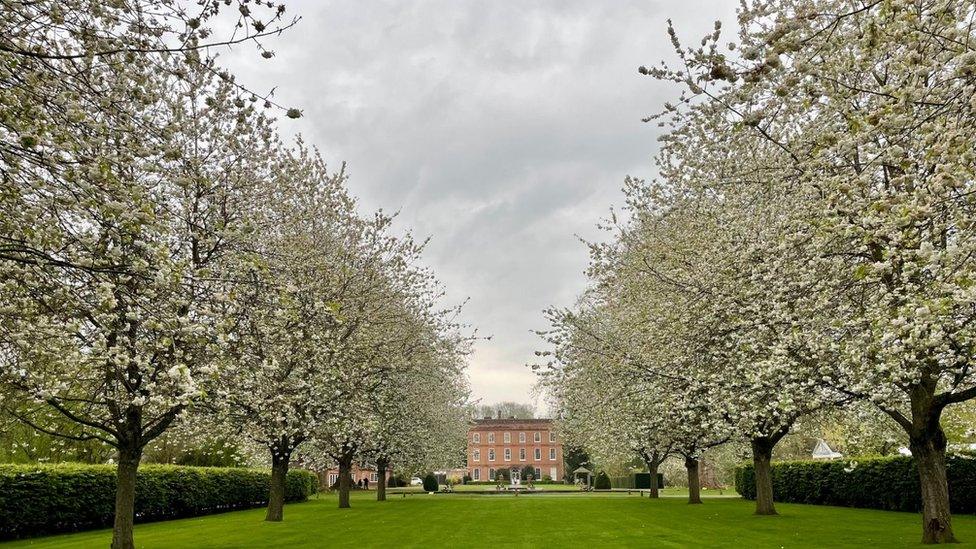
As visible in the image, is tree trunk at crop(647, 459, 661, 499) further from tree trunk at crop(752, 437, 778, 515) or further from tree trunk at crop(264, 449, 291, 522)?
tree trunk at crop(264, 449, 291, 522)

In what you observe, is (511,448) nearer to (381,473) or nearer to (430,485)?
(430,485)

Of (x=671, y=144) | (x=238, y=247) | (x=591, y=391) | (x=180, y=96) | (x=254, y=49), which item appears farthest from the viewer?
(x=591, y=391)

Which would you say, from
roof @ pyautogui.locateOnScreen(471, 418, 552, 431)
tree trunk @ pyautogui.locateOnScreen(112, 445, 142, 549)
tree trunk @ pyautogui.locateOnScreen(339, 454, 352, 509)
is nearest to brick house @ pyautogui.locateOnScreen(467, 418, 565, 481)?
roof @ pyautogui.locateOnScreen(471, 418, 552, 431)

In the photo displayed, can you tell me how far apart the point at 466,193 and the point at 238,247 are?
10845 mm

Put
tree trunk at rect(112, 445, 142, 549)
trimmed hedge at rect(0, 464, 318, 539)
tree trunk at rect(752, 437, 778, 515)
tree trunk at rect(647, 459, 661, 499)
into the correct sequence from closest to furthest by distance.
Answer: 1. tree trunk at rect(112, 445, 142, 549)
2. trimmed hedge at rect(0, 464, 318, 539)
3. tree trunk at rect(752, 437, 778, 515)
4. tree trunk at rect(647, 459, 661, 499)

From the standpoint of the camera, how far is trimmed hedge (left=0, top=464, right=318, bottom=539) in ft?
66.6

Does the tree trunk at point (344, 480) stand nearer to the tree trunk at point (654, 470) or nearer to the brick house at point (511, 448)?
the tree trunk at point (654, 470)

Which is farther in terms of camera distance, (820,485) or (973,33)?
(820,485)

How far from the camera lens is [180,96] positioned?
57.6 ft

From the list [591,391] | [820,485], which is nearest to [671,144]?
[591,391]

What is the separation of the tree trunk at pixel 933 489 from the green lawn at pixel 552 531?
24.1 inches

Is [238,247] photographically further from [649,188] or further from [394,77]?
[649,188]

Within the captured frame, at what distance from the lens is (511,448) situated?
104 metres

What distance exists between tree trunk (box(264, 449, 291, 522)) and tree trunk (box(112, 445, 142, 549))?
8.45 metres
